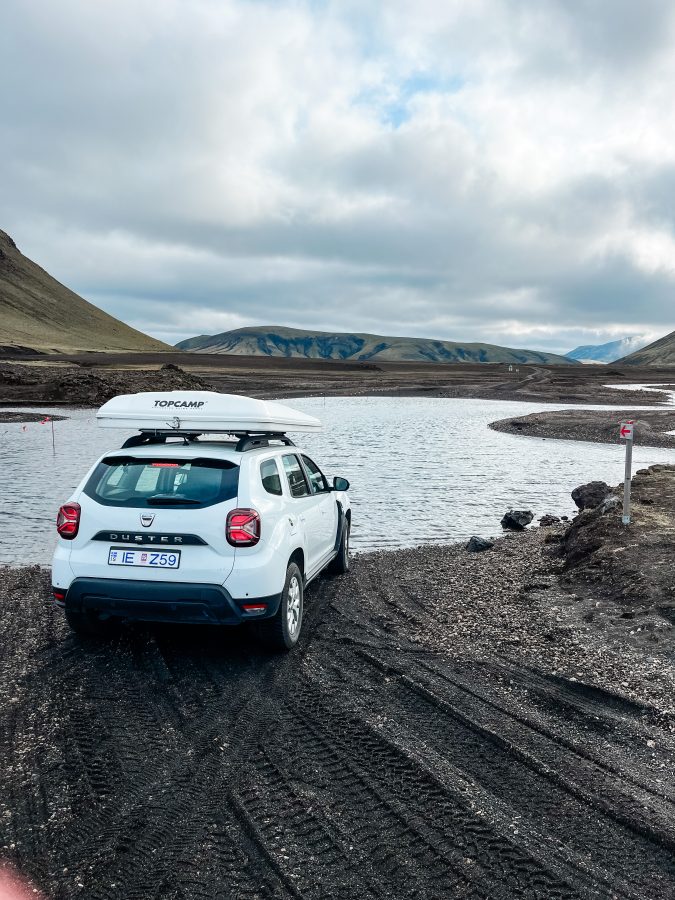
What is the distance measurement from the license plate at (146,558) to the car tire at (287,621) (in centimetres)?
105

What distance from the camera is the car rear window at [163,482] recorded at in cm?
646

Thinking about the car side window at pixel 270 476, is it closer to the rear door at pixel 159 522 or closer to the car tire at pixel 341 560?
the rear door at pixel 159 522

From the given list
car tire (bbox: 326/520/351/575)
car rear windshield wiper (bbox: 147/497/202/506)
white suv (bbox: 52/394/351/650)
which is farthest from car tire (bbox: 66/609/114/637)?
car tire (bbox: 326/520/351/575)

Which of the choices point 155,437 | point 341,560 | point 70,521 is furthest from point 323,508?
point 70,521

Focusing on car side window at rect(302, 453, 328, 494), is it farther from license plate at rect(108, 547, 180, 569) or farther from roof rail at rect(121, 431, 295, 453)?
license plate at rect(108, 547, 180, 569)

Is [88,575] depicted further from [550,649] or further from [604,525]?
[604,525]

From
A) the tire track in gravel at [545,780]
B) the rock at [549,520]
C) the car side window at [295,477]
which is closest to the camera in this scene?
the tire track in gravel at [545,780]

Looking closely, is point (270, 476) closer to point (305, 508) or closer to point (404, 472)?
point (305, 508)

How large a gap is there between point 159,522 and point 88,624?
1.52 meters

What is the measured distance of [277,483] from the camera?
7.32 m

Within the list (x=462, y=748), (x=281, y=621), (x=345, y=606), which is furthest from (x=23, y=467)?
(x=462, y=748)

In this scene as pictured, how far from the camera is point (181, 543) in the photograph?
6312 millimetres

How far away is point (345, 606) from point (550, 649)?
8.30 ft

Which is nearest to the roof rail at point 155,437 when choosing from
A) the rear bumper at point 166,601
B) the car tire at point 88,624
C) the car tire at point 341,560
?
the rear bumper at point 166,601
